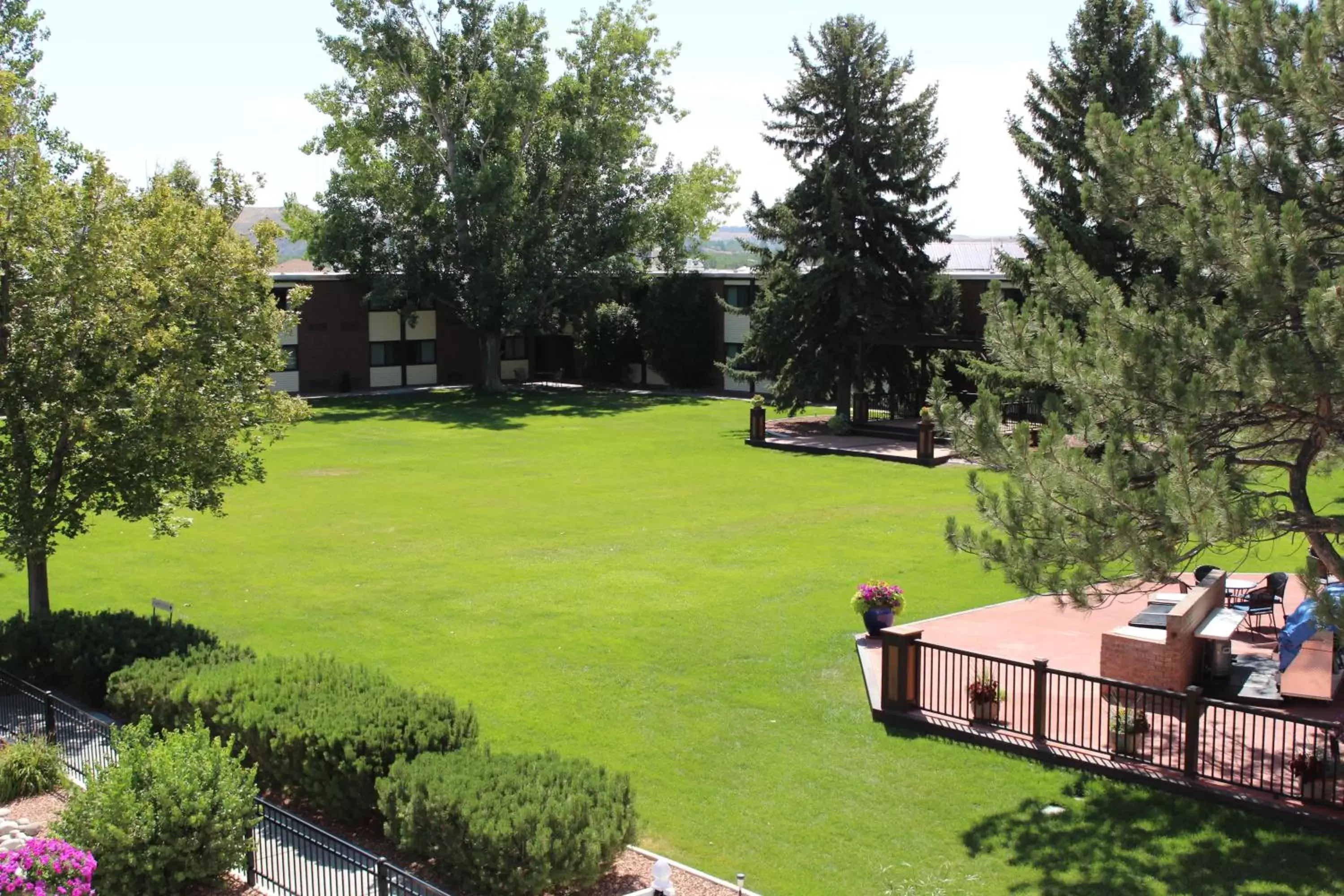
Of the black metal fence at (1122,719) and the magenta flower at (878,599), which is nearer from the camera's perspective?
the black metal fence at (1122,719)

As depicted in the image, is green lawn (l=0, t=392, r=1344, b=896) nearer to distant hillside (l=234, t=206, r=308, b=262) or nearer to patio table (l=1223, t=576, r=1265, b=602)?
patio table (l=1223, t=576, r=1265, b=602)

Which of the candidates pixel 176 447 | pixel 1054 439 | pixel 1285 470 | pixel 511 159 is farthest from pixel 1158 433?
pixel 511 159

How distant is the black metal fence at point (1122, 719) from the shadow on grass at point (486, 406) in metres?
28.3

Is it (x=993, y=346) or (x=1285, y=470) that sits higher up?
(x=993, y=346)

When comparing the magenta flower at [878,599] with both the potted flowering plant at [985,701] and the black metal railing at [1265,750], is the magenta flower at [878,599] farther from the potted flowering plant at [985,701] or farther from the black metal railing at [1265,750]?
the black metal railing at [1265,750]

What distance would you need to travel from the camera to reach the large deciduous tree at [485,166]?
49.5 metres

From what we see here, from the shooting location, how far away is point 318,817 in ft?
39.6

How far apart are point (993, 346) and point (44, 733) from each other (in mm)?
10829

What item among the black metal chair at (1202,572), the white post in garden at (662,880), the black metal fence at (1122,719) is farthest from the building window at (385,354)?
the white post in garden at (662,880)

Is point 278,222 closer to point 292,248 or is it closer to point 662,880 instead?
point 292,248

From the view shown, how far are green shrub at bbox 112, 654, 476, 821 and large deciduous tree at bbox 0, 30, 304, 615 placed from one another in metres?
3.20

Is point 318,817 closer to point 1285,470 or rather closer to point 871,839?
point 871,839

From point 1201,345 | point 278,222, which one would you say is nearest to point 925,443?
point 1201,345

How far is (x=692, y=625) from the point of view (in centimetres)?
1834
